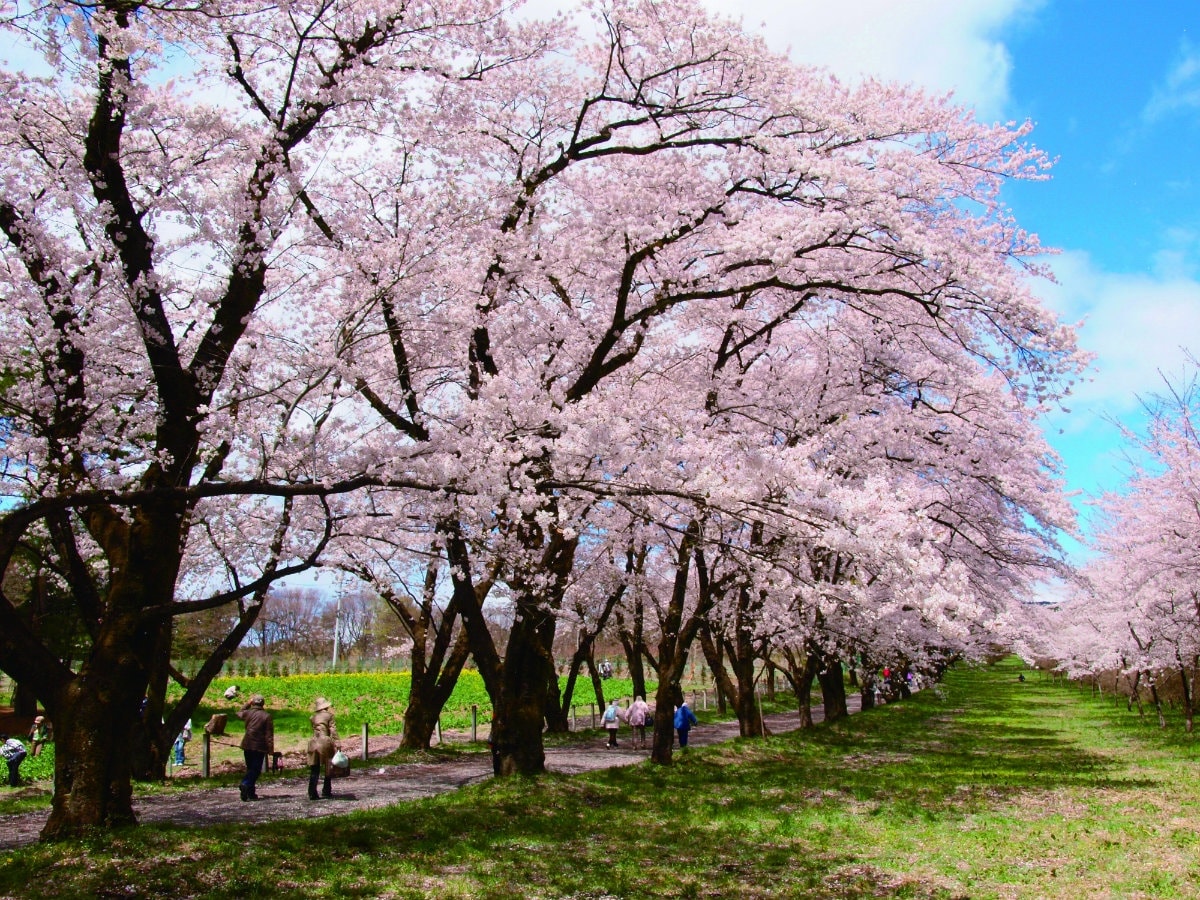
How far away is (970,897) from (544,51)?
921 cm

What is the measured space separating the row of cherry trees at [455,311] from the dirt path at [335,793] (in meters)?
1.99

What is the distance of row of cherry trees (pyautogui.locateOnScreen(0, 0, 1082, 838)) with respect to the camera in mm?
7727

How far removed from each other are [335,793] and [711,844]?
6561mm

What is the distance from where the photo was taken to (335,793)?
1272cm

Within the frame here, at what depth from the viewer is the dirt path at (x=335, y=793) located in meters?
10.5

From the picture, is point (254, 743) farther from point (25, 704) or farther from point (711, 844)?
point (25, 704)

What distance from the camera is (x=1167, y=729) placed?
23812mm

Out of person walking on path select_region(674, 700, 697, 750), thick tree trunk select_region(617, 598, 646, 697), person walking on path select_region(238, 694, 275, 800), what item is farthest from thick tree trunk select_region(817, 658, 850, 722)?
person walking on path select_region(238, 694, 275, 800)

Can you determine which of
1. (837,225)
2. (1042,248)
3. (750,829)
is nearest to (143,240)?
(837,225)

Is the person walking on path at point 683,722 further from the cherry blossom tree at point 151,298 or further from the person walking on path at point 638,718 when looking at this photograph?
the cherry blossom tree at point 151,298

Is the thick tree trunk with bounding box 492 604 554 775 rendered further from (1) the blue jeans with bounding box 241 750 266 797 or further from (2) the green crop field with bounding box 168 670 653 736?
(2) the green crop field with bounding box 168 670 653 736

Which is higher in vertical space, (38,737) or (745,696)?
(745,696)

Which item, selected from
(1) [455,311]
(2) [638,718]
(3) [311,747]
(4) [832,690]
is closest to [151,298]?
(1) [455,311]

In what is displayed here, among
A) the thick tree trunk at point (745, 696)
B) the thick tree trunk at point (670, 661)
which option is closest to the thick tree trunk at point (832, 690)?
the thick tree trunk at point (745, 696)
